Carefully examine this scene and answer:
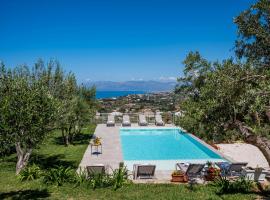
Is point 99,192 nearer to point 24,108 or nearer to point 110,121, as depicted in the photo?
point 24,108

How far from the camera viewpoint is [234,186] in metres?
13.2

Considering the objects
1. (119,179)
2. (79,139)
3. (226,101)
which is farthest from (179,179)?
(79,139)

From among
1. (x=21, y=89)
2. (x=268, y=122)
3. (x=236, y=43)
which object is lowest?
(x=268, y=122)

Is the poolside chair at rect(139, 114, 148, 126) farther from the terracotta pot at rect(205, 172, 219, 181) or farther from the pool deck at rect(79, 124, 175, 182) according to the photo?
the terracotta pot at rect(205, 172, 219, 181)

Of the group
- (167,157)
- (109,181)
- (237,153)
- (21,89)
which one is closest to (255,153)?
(237,153)

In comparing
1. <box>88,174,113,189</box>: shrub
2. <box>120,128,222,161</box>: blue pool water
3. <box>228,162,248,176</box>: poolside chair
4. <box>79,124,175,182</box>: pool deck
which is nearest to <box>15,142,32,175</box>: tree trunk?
<box>79,124,175,182</box>: pool deck

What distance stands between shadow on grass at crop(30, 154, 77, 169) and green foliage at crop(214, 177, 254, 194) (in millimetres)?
7741

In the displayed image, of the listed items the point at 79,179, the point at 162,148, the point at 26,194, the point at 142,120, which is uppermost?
the point at 142,120

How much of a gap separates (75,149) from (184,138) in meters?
11.5

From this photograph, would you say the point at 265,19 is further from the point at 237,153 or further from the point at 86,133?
the point at 86,133

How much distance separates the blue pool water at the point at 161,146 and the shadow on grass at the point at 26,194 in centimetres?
950

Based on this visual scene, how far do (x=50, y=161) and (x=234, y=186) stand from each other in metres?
10.2

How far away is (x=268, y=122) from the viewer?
10.2 m

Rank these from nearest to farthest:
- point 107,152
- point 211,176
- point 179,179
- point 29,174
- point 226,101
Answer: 1. point 226,101
2. point 179,179
3. point 211,176
4. point 29,174
5. point 107,152
